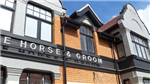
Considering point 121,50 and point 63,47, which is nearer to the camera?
point 63,47

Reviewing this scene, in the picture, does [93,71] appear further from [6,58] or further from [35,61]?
[6,58]

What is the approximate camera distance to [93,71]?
335 inches

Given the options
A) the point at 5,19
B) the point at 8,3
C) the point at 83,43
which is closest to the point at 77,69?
the point at 83,43

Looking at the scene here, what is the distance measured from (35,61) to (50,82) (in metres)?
1.29

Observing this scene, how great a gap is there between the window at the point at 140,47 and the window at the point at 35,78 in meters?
7.71

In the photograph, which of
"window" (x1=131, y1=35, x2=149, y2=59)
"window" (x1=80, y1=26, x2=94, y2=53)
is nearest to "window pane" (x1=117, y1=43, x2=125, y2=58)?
"window" (x1=131, y1=35, x2=149, y2=59)

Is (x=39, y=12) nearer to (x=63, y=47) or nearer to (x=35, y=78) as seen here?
(x=63, y=47)

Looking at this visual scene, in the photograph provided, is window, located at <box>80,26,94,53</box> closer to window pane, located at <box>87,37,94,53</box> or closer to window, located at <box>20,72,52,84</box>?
window pane, located at <box>87,37,94,53</box>

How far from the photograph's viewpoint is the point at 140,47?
12016mm

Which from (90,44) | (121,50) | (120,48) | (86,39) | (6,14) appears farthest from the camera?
Result: (120,48)

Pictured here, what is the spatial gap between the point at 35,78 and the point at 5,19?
295cm

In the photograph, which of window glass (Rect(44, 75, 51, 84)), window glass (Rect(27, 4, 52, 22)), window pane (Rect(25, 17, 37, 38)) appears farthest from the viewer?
window glass (Rect(27, 4, 52, 22))

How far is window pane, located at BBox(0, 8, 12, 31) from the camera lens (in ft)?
19.8

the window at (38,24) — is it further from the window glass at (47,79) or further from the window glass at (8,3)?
the window glass at (47,79)
